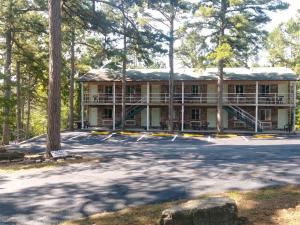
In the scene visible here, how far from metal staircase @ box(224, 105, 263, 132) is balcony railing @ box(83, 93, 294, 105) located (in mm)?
595

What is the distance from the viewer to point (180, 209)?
678 cm

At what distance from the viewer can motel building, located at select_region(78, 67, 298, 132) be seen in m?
36.4

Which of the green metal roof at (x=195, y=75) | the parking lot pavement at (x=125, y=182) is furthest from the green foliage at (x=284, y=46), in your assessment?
the parking lot pavement at (x=125, y=182)

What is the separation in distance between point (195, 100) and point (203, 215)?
105 feet

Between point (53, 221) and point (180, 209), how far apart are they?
283 centimetres

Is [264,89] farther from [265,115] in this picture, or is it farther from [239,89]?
[265,115]

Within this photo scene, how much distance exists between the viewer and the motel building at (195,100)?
1433 inches

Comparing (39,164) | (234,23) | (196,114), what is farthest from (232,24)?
(39,164)

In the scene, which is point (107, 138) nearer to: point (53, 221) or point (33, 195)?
point (33, 195)

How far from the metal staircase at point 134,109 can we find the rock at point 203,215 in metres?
30.9

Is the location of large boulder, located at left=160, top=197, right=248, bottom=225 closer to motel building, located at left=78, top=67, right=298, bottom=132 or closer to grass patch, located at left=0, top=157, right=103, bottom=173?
grass patch, located at left=0, top=157, right=103, bottom=173

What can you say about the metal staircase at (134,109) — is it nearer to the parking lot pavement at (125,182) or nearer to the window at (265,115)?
the window at (265,115)

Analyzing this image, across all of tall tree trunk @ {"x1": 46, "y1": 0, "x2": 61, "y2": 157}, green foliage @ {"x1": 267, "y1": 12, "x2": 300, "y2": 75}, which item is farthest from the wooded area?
green foliage @ {"x1": 267, "y1": 12, "x2": 300, "y2": 75}

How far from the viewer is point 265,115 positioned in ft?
126
